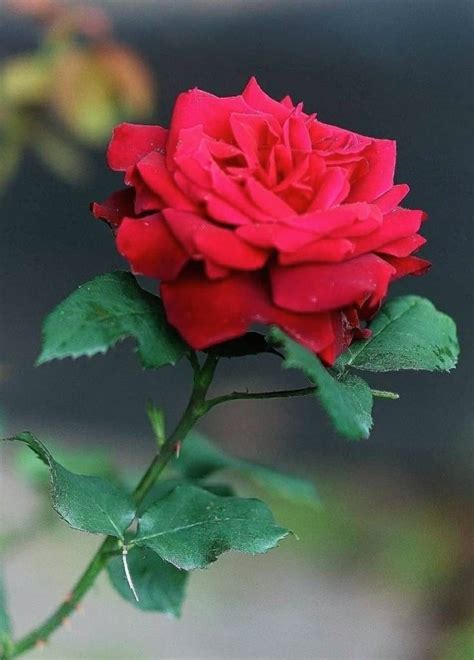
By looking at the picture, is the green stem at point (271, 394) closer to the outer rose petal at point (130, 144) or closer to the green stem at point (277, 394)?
the green stem at point (277, 394)

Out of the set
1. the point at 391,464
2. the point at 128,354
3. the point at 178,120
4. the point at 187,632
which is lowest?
the point at 187,632

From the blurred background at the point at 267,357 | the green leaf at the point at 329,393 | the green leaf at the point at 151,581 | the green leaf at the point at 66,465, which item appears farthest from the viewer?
the blurred background at the point at 267,357

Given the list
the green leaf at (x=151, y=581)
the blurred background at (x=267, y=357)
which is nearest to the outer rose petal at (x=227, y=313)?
the green leaf at (x=151, y=581)

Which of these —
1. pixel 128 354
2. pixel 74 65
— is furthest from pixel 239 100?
pixel 128 354

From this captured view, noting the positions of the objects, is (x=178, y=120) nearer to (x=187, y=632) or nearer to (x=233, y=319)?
(x=233, y=319)

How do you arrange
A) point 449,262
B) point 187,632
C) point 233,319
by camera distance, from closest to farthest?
1. point 233,319
2. point 187,632
3. point 449,262

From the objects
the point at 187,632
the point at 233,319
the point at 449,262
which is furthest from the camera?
the point at 449,262

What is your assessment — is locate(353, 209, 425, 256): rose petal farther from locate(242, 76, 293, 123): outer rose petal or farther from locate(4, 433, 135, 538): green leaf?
locate(4, 433, 135, 538): green leaf

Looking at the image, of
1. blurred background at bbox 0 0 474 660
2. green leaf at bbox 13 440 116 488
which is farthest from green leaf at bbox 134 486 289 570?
blurred background at bbox 0 0 474 660
